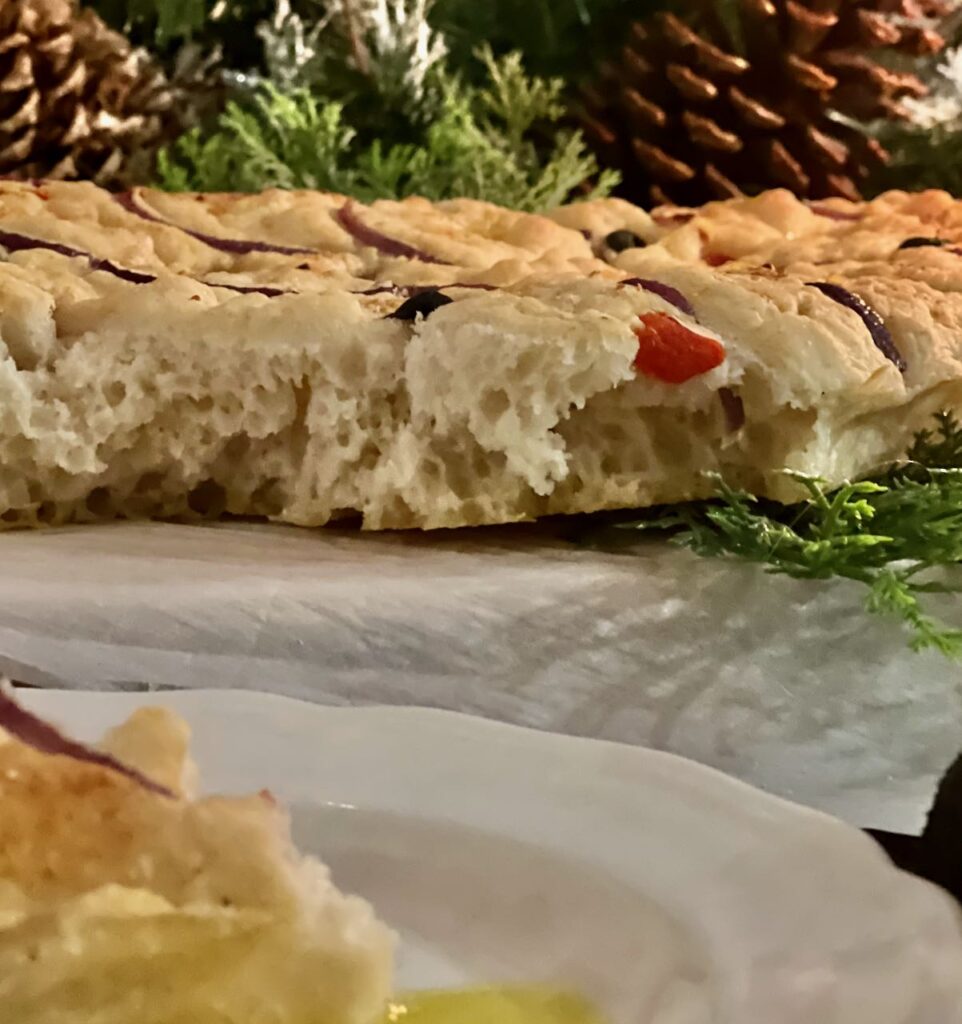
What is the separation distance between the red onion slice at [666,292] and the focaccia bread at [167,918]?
58 centimetres

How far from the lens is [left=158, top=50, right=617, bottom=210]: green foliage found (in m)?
1.85

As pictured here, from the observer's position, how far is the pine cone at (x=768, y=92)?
6.39 feet

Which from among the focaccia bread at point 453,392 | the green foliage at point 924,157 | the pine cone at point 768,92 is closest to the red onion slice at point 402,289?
the focaccia bread at point 453,392

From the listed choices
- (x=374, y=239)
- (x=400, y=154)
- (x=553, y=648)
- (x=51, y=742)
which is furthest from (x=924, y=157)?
(x=51, y=742)

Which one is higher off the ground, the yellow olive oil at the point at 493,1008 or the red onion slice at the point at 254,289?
the red onion slice at the point at 254,289

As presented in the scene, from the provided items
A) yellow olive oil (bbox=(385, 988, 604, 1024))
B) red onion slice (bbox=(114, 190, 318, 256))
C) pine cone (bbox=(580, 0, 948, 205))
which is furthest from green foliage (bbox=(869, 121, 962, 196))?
yellow olive oil (bbox=(385, 988, 604, 1024))

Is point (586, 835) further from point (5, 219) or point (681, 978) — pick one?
point (5, 219)

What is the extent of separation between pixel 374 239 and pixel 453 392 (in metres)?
0.53

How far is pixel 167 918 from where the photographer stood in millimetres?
540

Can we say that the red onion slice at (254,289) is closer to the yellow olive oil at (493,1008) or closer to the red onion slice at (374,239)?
the red onion slice at (374,239)

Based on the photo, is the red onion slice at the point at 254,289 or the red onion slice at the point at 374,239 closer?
the red onion slice at the point at 254,289

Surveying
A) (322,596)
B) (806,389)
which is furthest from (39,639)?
(806,389)

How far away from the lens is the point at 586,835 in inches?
25.1

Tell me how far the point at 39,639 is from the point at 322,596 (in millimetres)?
202
